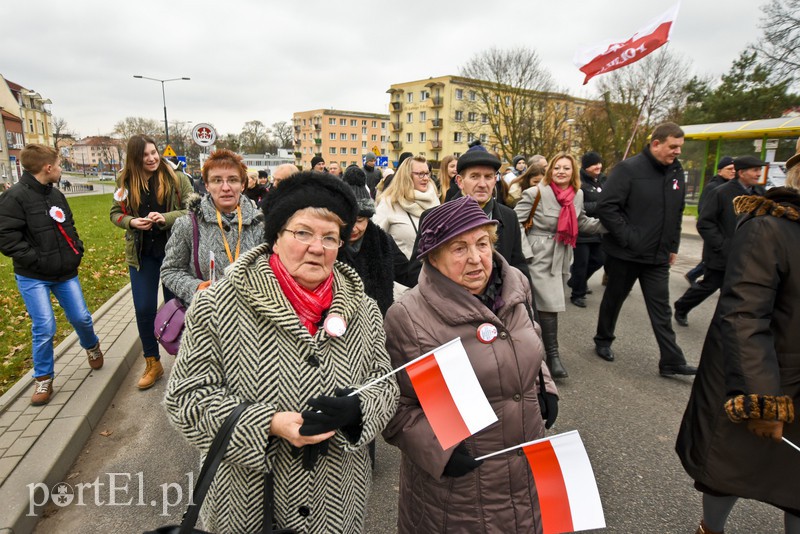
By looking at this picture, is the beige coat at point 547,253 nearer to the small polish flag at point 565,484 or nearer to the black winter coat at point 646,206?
the black winter coat at point 646,206

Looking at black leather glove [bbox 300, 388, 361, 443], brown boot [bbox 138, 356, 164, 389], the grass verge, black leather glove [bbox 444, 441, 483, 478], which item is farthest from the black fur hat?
the grass verge

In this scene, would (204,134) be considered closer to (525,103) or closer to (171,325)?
(171,325)

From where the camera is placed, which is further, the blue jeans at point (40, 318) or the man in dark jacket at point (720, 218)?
the man in dark jacket at point (720, 218)

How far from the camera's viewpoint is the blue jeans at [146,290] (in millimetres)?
4227

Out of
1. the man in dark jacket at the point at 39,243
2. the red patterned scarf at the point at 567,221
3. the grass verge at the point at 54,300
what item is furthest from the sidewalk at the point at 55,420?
the red patterned scarf at the point at 567,221

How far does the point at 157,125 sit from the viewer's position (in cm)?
6272

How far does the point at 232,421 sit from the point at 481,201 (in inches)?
100

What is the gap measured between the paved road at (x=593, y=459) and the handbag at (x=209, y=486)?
53.6 inches

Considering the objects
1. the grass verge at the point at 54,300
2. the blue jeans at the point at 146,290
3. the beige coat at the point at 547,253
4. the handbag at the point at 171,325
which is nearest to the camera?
the handbag at the point at 171,325

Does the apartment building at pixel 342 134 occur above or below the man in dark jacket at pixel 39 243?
above

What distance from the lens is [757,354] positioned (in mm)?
1923

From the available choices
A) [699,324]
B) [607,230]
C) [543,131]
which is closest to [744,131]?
[699,324]

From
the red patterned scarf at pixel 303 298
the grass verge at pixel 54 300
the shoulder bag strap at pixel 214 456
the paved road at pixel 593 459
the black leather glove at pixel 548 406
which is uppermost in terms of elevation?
the red patterned scarf at pixel 303 298

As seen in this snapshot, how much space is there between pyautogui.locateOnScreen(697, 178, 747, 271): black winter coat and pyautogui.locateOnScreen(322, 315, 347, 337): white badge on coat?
578cm
